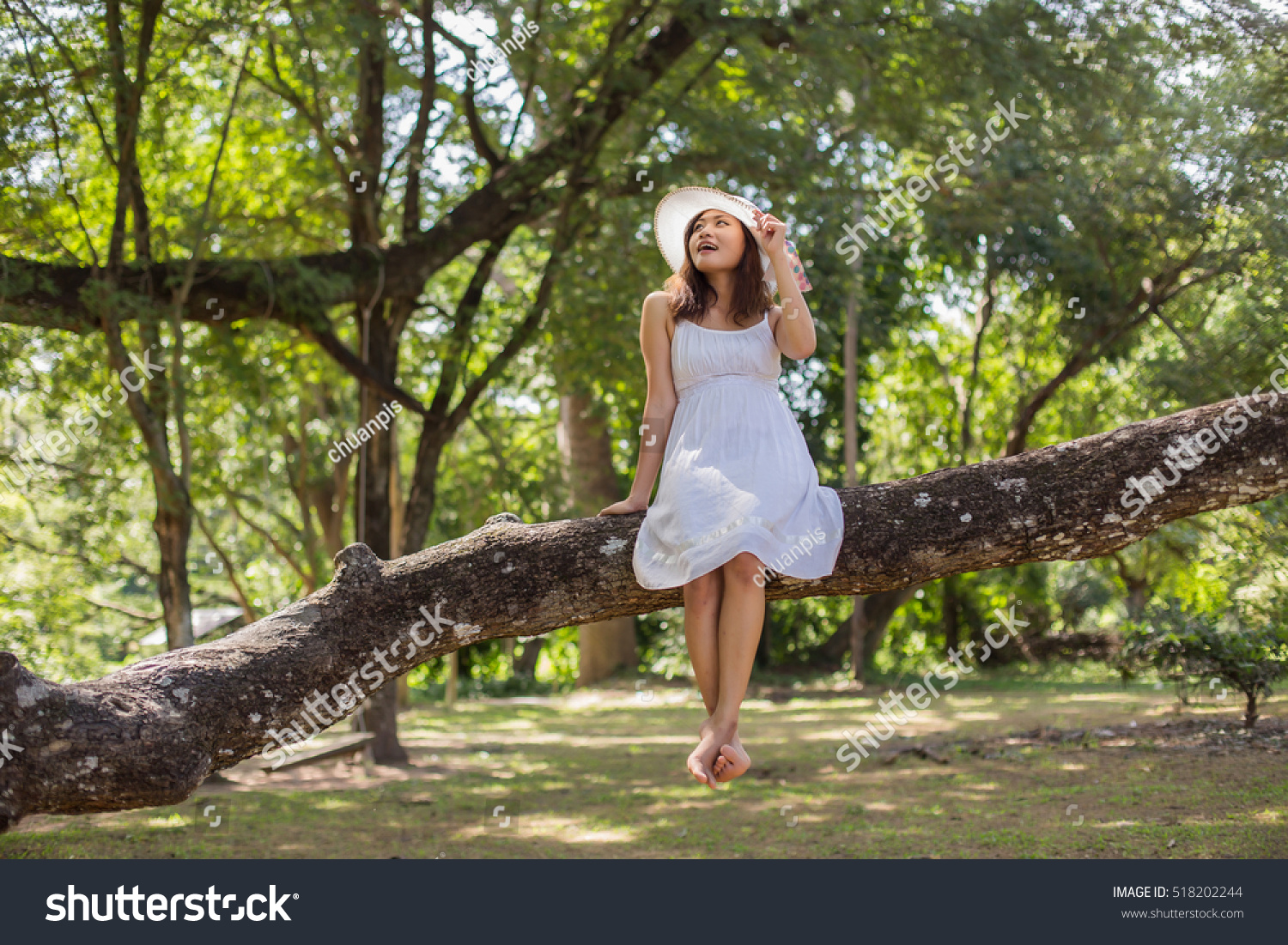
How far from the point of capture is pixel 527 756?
1027 cm

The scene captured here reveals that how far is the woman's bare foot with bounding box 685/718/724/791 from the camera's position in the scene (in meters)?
3.23

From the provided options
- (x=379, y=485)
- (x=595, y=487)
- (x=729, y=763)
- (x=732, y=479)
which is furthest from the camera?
(x=595, y=487)

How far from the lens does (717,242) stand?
3.87 meters

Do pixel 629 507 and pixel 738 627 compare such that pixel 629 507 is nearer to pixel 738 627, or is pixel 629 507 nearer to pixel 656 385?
pixel 656 385

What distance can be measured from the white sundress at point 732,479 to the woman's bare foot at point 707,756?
0.48m

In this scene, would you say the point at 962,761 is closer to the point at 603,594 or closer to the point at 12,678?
the point at 603,594

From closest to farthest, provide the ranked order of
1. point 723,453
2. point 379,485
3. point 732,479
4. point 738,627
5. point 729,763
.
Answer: point 729,763
point 738,627
point 732,479
point 723,453
point 379,485

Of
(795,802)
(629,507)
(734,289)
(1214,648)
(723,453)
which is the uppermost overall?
(734,289)

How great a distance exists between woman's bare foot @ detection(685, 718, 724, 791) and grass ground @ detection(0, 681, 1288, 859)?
2722 millimetres

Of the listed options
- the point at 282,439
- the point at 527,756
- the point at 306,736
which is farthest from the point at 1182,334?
the point at 282,439

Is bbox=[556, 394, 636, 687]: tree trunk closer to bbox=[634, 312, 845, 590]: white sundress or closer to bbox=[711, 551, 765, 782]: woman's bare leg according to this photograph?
bbox=[634, 312, 845, 590]: white sundress

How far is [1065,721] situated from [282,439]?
969cm

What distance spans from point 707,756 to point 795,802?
4.31 m

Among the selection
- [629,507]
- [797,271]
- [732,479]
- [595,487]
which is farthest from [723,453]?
[595,487]
